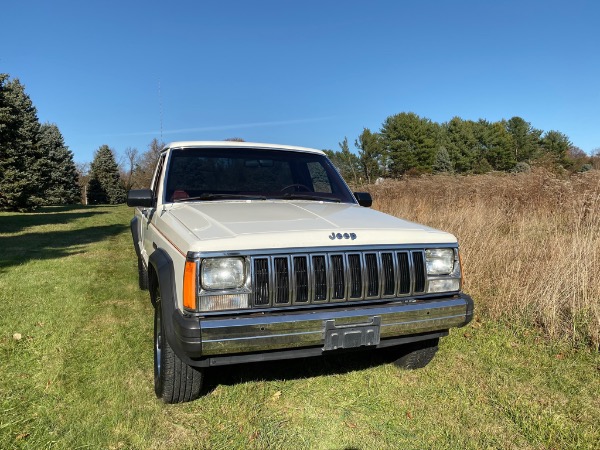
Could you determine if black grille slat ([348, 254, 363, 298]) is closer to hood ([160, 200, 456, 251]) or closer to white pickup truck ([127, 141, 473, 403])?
white pickup truck ([127, 141, 473, 403])

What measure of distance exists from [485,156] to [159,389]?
6421 centimetres

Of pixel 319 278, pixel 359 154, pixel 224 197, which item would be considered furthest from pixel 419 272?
pixel 359 154

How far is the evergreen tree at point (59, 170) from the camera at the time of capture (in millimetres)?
31025

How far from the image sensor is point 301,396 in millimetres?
3098

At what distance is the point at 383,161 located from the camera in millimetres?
55062

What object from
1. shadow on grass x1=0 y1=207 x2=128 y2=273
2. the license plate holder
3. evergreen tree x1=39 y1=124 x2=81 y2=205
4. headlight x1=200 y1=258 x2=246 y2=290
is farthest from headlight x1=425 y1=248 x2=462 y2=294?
evergreen tree x1=39 y1=124 x2=81 y2=205

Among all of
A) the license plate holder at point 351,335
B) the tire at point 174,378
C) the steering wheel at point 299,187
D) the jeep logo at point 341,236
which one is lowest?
the tire at point 174,378

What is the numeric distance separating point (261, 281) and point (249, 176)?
1.80m

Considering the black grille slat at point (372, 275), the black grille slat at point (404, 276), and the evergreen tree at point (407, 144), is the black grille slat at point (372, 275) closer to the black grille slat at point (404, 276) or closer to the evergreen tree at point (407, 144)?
the black grille slat at point (404, 276)

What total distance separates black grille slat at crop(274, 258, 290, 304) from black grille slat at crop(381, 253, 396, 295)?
0.65 m

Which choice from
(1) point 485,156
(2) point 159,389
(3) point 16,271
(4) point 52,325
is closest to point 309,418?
(2) point 159,389

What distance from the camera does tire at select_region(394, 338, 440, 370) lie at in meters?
3.34

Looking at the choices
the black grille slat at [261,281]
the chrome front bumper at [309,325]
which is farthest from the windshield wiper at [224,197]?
the chrome front bumper at [309,325]

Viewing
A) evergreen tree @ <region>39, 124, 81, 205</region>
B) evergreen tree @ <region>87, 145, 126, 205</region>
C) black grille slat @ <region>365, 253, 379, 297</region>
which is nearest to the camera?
black grille slat @ <region>365, 253, 379, 297</region>
